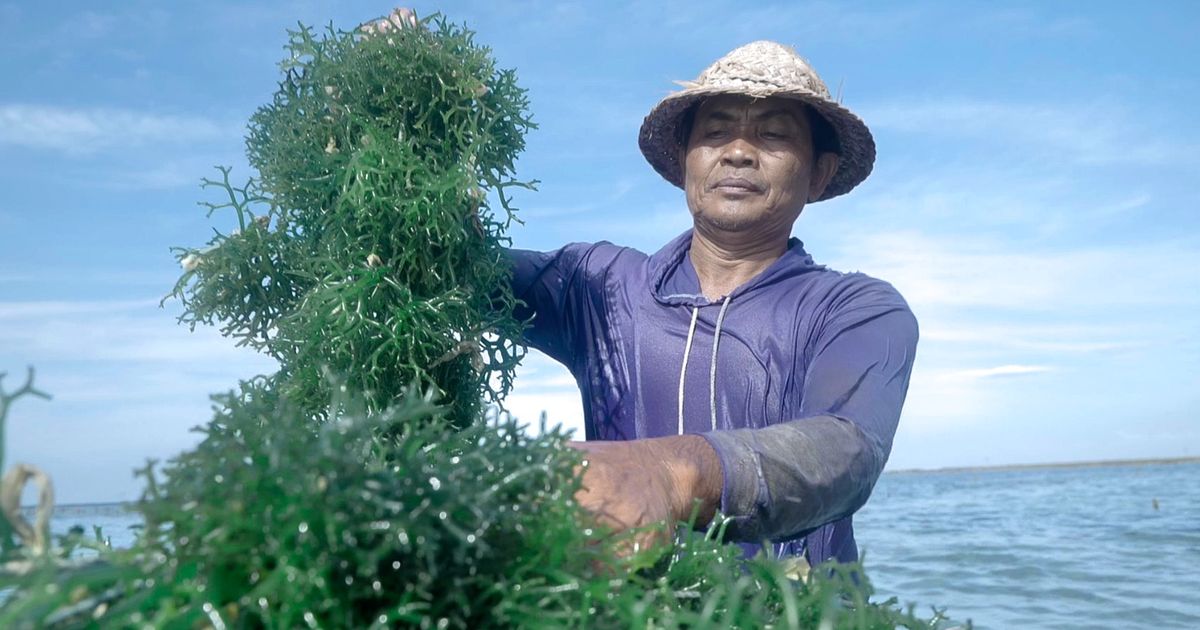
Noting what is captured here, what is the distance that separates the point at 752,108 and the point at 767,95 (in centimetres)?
14

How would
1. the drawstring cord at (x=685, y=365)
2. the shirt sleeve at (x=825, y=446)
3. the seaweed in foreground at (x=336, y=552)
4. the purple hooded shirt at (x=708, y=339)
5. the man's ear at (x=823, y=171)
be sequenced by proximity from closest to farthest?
the seaweed in foreground at (x=336, y=552) < the shirt sleeve at (x=825, y=446) < the purple hooded shirt at (x=708, y=339) < the drawstring cord at (x=685, y=365) < the man's ear at (x=823, y=171)

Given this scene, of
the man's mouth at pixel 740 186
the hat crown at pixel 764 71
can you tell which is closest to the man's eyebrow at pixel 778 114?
the hat crown at pixel 764 71

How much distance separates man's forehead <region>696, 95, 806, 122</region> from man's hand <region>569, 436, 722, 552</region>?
1.78 m

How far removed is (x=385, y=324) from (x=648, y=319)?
A: 50.6 inches

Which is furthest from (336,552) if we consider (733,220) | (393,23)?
(733,220)

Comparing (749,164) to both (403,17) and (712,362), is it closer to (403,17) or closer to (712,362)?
(712,362)

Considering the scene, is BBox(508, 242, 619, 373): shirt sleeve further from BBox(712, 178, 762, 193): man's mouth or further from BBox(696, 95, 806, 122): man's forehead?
BBox(696, 95, 806, 122): man's forehead

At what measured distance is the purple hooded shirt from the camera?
96.7 inches

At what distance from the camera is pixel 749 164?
3.01 m

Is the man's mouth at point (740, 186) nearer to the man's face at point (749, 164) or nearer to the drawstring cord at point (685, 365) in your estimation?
the man's face at point (749, 164)

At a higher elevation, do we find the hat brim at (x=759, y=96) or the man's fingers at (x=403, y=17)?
the hat brim at (x=759, y=96)

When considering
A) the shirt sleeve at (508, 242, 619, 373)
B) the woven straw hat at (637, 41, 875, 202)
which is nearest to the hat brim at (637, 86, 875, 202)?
the woven straw hat at (637, 41, 875, 202)

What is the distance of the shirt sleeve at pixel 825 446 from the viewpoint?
1.55m

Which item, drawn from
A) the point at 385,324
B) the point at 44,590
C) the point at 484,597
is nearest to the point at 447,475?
the point at 484,597
